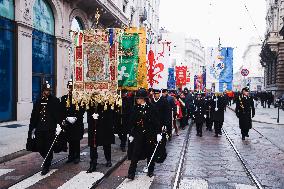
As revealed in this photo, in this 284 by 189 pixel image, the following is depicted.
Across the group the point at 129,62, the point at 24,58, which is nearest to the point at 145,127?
the point at 129,62

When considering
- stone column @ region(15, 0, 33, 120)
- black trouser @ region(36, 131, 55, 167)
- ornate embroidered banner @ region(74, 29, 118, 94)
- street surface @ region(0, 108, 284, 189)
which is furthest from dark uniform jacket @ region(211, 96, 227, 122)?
stone column @ region(15, 0, 33, 120)

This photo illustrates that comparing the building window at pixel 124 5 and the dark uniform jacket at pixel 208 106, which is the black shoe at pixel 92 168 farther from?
the building window at pixel 124 5

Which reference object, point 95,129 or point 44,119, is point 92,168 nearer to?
point 95,129

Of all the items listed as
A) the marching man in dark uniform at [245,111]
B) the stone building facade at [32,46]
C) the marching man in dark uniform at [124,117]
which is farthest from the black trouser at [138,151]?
the stone building facade at [32,46]

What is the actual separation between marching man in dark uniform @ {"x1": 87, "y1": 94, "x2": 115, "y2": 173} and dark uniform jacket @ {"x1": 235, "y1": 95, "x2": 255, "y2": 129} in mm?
6162

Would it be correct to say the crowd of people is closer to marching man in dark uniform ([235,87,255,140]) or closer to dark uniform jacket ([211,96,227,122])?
marching man in dark uniform ([235,87,255,140])

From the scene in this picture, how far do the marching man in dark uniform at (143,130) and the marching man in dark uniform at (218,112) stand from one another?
22.3ft

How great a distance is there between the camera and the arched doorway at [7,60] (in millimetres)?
14742

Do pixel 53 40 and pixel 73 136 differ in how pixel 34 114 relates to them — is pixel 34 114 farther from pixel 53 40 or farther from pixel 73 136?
pixel 53 40

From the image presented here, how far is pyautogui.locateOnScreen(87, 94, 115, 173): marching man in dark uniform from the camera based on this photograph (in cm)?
718

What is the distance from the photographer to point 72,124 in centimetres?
799

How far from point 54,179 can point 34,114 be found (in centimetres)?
137

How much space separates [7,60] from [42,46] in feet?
10.7

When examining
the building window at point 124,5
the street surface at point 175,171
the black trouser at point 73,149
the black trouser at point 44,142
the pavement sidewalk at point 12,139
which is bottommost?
the street surface at point 175,171
